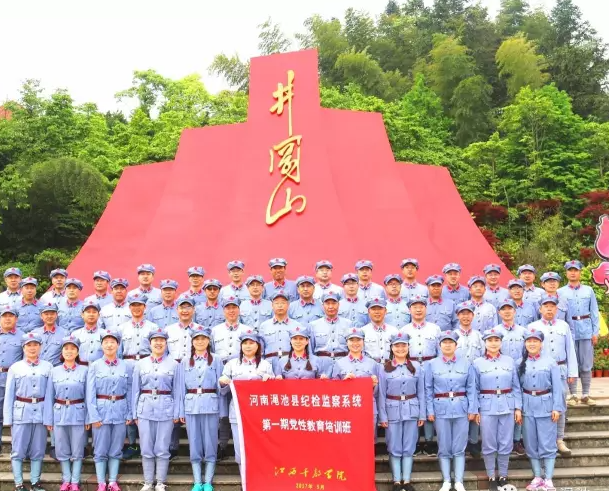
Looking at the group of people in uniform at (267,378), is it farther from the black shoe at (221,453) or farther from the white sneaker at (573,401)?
the white sneaker at (573,401)

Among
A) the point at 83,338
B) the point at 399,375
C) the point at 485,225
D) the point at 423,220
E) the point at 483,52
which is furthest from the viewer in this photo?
the point at 483,52

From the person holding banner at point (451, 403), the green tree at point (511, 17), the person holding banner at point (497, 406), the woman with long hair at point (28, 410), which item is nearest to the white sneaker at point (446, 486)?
the person holding banner at point (451, 403)

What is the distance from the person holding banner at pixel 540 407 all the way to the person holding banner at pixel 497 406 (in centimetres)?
9

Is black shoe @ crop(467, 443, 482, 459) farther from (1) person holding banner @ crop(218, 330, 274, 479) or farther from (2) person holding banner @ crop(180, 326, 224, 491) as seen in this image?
(2) person holding banner @ crop(180, 326, 224, 491)

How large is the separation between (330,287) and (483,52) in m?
26.4

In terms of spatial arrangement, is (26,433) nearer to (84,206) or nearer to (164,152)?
(84,206)

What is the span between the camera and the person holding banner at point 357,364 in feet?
19.6

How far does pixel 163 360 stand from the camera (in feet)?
19.9

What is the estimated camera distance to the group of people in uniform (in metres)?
5.93

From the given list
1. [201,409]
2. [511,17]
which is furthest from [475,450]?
[511,17]

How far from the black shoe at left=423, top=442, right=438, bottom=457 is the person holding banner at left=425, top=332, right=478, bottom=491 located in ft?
1.37

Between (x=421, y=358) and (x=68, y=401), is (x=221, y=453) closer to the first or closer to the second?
(x=68, y=401)

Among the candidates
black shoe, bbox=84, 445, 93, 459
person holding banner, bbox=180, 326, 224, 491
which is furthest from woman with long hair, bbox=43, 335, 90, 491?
person holding banner, bbox=180, 326, 224, 491

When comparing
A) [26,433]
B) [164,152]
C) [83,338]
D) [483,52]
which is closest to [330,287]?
[83,338]
